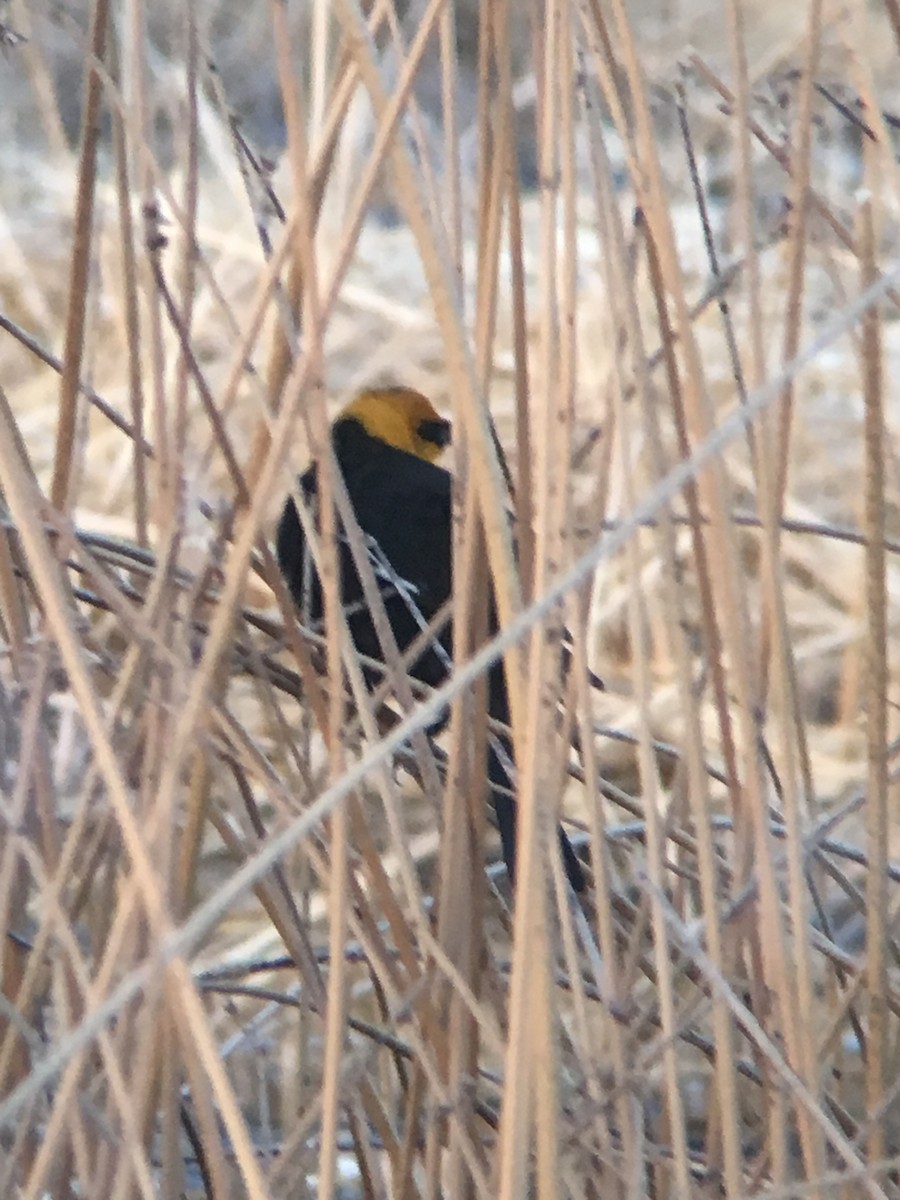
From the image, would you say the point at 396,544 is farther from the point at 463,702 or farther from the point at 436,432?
the point at 463,702

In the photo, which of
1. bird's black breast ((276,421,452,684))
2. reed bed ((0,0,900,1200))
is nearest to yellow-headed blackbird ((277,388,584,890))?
bird's black breast ((276,421,452,684))

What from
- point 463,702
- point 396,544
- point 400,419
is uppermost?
point 400,419

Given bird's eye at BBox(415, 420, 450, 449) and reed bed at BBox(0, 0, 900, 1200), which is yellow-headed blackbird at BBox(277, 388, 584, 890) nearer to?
bird's eye at BBox(415, 420, 450, 449)

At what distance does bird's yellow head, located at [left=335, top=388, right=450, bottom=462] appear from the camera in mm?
1591

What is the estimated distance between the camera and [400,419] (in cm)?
160

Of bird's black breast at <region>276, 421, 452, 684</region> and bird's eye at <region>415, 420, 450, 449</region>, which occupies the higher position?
bird's eye at <region>415, 420, 450, 449</region>

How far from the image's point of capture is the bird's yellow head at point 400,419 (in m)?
1.59

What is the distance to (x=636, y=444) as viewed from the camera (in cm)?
212

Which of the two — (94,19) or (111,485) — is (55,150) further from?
(111,485)

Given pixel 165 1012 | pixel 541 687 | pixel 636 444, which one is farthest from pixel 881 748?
pixel 636 444

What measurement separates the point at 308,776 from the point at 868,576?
289 millimetres

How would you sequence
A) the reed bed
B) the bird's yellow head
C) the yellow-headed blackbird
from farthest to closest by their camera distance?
the bird's yellow head → the yellow-headed blackbird → the reed bed

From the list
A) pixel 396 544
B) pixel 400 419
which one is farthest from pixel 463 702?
pixel 400 419

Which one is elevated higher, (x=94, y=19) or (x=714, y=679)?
(x=94, y=19)
